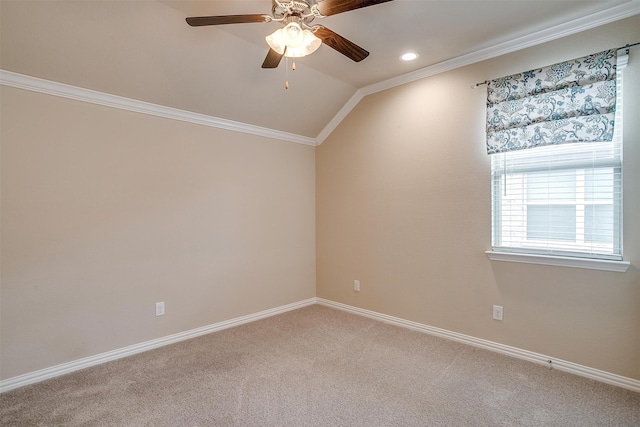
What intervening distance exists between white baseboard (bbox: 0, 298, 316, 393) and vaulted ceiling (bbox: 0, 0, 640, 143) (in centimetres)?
213

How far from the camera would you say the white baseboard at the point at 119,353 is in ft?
7.43

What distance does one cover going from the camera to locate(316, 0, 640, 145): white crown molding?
218 cm

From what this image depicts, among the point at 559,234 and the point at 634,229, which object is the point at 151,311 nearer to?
the point at 559,234

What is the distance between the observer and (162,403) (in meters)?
2.05

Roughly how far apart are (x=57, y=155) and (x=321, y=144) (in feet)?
8.85

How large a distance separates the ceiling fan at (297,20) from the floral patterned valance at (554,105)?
151 cm

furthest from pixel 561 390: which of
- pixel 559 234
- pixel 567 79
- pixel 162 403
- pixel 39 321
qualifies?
pixel 39 321

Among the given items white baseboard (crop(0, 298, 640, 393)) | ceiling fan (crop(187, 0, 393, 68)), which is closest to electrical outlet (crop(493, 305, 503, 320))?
white baseboard (crop(0, 298, 640, 393))

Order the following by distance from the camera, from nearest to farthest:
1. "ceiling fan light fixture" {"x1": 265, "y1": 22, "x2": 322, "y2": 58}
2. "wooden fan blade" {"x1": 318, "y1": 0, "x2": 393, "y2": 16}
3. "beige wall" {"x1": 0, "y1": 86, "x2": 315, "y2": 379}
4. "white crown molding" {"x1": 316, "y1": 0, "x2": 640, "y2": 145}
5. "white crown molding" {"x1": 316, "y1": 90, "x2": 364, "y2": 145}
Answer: "wooden fan blade" {"x1": 318, "y1": 0, "x2": 393, "y2": 16}
"ceiling fan light fixture" {"x1": 265, "y1": 22, "x2": 322, "y2": 58}
"white crown molding" {"x1": 316, "y1": 0, "x2": 640, "y2": 145}
"beige wall" {"x1": 0, "y1": 86, "x2": 315, "y2": 379}
"white crown molding" {"x1": 316, "y1": 90, "x2": 364, "y2": 145}

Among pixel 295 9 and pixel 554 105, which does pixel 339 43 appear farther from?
pixel 554 105

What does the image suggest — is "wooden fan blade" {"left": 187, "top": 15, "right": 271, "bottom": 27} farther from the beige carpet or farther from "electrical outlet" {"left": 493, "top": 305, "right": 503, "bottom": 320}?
"electrical outlet" {"left": 493, "top": 305, "right": 503, "bottom": 320}

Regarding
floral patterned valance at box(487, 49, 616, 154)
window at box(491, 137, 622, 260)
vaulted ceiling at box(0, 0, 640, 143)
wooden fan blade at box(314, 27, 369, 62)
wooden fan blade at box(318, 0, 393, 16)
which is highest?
vaulted ceiling at box(0, 0, 640, 143)

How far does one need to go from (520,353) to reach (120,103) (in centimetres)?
388

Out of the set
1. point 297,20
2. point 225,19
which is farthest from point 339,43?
point 225,19
